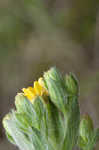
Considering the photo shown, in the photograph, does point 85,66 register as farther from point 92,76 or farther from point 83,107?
point 83,107

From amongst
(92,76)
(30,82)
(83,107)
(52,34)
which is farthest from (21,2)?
(83,107)

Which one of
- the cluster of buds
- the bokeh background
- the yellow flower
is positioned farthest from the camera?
the bokeh background

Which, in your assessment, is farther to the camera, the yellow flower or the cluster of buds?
the yellow flower

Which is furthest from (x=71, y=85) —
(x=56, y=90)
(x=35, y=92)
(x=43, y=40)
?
(x=43, y=40)

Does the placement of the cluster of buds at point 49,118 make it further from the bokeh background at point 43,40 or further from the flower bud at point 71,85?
the bokeh background at point 43,40

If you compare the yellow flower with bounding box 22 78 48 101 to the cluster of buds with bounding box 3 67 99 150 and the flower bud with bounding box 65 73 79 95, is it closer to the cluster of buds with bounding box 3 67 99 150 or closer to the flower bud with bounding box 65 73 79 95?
the cluster of buds with bounding box 3 67 99 150

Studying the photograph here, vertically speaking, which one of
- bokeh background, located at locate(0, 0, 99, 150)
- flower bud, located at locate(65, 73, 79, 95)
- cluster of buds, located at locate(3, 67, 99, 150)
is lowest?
cluster of buds, located at locate(3, 67, 99, 150)

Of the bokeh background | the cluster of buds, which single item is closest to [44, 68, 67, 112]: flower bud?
the cluster of buds

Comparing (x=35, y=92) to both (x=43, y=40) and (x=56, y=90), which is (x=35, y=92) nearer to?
(x=56, y=90)
